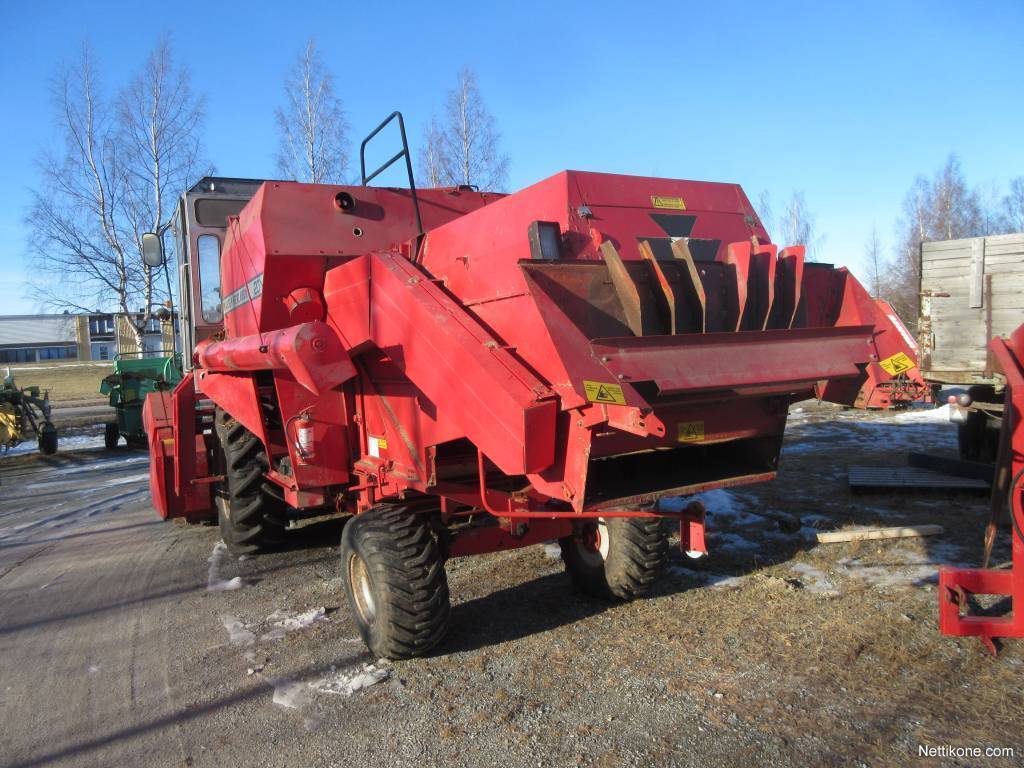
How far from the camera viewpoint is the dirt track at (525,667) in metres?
3.09

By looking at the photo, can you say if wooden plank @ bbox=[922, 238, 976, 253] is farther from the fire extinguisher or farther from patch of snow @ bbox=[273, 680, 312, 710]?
patch of snow @ bbox=[273, 680, 312, 710]

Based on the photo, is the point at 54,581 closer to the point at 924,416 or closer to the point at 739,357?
the point at 739,357

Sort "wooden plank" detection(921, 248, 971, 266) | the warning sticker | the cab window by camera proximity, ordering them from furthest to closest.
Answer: "wooden plank" detection(921, 248, 971, 266) < the cab window < the warning sticker

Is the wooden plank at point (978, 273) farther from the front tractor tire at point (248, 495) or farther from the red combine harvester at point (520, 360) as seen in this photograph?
the front tractor tire at point (248, 495)

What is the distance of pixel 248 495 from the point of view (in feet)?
18.7

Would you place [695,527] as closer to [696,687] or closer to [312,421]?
[696,687]

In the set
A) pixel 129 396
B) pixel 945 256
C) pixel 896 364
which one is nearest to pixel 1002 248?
pixel 945 256

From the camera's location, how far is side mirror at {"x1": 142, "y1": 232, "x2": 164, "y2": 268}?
6.64 metres

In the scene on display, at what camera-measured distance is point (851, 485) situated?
717 cm

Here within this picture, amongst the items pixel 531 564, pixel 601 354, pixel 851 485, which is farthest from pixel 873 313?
pixel 851 485

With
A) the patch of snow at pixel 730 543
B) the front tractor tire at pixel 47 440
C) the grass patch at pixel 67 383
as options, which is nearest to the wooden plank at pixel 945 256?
the patch of snow at pixel 730 543

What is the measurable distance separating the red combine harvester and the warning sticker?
1.2 inches

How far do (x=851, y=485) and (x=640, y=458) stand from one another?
428 centimetres

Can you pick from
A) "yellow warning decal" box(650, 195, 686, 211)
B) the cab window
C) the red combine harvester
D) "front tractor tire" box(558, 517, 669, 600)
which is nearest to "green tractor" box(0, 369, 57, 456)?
the cab window
